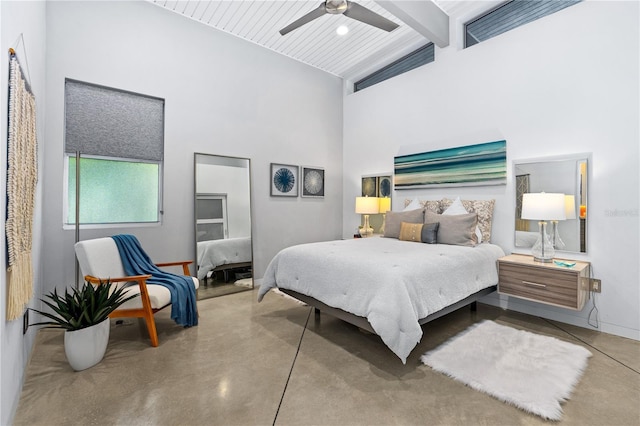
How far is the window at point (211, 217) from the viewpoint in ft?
13.2

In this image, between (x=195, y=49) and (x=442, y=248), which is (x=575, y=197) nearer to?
(x=442, y=248)

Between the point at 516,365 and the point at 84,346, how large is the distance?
10.2 feet

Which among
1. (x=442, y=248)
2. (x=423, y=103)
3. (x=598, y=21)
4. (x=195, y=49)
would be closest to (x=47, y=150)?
(x=195, y=49)

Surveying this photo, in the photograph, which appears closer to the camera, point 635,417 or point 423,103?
point 635,417

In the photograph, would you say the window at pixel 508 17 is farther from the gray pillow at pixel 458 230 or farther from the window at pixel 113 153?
the window at pixel 113 153

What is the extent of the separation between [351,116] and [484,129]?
7.98 feet

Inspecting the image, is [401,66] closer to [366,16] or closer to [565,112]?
[366,16]

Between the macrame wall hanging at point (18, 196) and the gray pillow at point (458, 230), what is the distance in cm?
354

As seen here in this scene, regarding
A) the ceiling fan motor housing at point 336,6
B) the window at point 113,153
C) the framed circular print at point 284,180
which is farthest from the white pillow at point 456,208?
the window at point 113,153

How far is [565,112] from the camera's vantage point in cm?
314

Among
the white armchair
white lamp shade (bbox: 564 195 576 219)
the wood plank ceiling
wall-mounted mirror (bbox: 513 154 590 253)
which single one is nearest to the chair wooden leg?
the white armchair

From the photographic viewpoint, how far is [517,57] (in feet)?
11.4

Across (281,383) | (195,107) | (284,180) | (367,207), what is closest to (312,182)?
(284,180)

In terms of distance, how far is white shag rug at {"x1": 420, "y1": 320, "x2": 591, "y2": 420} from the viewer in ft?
6.17
